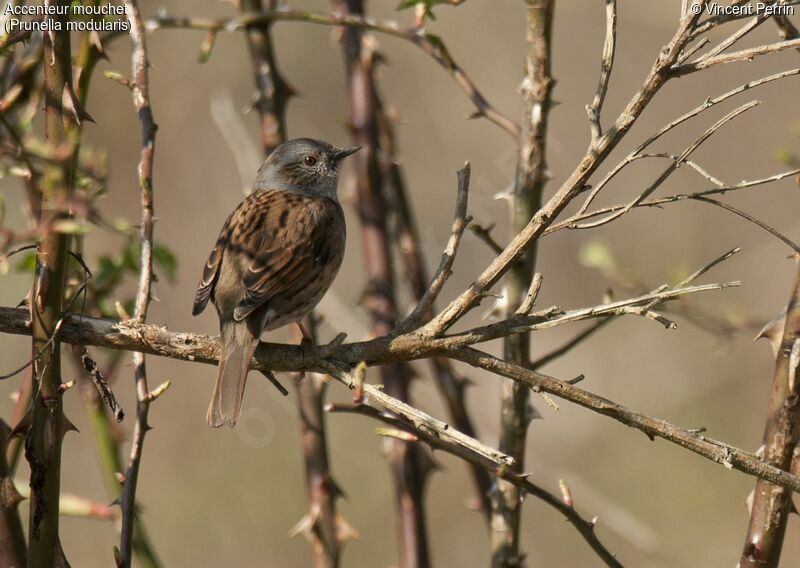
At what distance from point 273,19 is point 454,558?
4949 mm

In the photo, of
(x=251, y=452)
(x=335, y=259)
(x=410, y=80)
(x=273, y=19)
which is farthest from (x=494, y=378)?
(x=273, y=19)

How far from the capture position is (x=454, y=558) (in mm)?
7801

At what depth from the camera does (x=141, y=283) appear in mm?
2766

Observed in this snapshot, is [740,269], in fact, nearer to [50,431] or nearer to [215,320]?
[215,320]

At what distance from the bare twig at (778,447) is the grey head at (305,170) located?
2556 mm

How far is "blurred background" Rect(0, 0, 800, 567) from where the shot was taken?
25.6ft

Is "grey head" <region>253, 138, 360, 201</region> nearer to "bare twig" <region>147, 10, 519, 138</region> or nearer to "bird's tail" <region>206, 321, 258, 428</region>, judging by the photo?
"bare twig" <region>147, 10, 519, 138</region>

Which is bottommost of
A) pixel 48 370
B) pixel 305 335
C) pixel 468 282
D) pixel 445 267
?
pixel 48 370

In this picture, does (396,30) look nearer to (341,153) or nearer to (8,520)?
(341,153)

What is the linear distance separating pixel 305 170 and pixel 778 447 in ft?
10.0

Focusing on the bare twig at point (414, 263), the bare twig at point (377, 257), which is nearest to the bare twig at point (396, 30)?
the bare twig at point (377, 257)

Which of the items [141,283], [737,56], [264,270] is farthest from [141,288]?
[737,56]

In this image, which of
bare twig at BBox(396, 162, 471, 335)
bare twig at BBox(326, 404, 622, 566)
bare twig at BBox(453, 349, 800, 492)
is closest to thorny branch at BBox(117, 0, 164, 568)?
bare twig at BBox(326, 404, 622, 566)

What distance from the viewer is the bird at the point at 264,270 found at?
3469 mm
